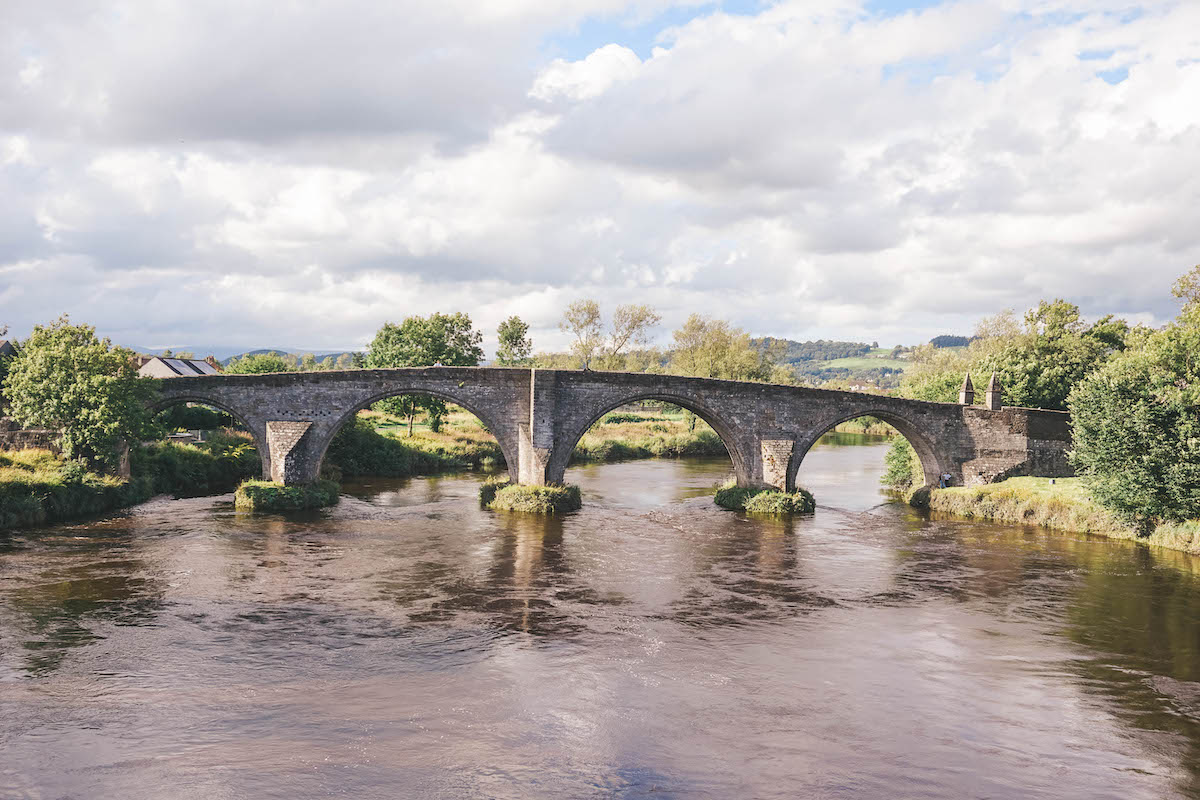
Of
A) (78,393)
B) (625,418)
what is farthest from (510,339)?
(78,393)

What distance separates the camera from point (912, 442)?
125 feet

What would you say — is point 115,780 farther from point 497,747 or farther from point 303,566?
point 303,566

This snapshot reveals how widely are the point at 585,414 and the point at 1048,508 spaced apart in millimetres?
19185

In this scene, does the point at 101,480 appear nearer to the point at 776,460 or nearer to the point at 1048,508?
the point at 776,460

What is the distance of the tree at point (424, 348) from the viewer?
5177 centimetres

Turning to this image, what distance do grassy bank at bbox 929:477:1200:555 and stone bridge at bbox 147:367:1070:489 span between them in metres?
1.67

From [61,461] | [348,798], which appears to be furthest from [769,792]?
[61,461]

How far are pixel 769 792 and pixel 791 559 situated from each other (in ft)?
48.8

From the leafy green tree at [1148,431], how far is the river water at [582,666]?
6.13 ft

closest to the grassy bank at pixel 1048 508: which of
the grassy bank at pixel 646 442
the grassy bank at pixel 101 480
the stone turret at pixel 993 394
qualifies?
the stone turret at pixel 993 394

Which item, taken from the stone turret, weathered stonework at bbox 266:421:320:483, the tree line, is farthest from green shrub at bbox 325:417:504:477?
the tree line

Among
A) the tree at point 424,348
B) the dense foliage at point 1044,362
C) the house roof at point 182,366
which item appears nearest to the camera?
the dense foliage at point 1044,362

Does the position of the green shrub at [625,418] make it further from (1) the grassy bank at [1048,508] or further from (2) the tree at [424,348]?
(1) the grassy bank at [1048,508]

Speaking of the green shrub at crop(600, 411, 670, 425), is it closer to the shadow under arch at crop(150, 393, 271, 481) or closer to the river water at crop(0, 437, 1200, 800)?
the shadow under arch at crop(150, 393, 271, 481)
